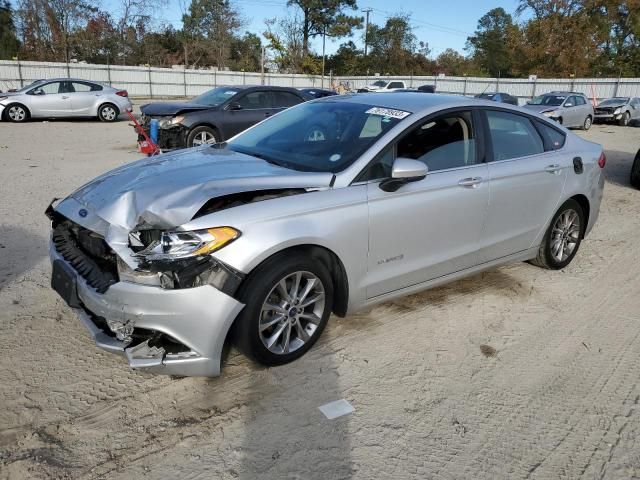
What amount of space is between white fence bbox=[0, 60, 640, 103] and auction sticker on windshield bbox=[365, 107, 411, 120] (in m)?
32.2

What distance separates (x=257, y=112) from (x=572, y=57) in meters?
45.0

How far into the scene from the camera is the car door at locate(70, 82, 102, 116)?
17938mm

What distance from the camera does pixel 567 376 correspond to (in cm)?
331

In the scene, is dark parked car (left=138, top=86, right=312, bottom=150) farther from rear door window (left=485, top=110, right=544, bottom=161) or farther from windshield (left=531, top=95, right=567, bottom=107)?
windshield (left=531, top=95, right=567, bottom=107)

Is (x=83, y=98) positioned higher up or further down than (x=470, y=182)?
higher up

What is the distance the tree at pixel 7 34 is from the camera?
141ft

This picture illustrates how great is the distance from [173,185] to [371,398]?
171 centimetres

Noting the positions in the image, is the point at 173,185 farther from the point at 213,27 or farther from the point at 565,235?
the point at 213,27

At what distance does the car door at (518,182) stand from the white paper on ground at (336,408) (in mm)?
1879

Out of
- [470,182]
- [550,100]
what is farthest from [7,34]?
[470,182]

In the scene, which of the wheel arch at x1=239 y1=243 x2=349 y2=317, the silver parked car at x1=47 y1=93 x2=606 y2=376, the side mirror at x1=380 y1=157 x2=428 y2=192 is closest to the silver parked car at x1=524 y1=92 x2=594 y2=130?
the silver parked car at x1=47 y1=93 x2=606 y2=376

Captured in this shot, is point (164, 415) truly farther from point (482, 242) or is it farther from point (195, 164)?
point (482, 242)

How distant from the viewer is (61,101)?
1767 centimetres


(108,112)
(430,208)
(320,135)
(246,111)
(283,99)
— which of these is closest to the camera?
(430,208)
